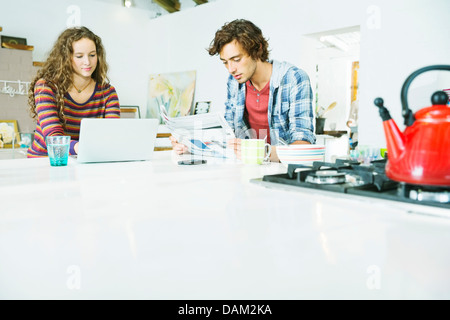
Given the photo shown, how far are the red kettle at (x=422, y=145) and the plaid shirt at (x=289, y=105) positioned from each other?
116cm

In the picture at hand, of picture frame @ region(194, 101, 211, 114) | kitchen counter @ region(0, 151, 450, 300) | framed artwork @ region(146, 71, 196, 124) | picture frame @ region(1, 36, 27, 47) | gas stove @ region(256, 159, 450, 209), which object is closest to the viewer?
kitchen counter @ region(0, 151, 450, 300)

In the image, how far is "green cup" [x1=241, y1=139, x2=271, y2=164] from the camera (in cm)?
131

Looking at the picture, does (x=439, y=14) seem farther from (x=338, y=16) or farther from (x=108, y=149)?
(x=108, y=149)

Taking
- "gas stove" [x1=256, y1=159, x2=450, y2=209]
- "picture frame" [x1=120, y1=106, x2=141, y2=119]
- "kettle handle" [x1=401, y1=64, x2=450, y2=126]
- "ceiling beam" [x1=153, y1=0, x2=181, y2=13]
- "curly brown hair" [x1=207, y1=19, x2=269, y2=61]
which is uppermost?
"ceiling beam" [x1=153, y1=0, x2=181, y2=13]

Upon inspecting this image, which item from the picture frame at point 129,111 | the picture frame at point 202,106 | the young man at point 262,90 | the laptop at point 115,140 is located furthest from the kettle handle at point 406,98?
the picture frame at point 129,111

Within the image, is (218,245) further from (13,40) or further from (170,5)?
(170,5)

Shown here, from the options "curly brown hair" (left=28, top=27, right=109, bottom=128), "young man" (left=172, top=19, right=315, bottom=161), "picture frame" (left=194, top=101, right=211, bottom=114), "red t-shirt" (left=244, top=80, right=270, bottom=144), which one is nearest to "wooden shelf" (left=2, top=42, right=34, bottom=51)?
"picture frame" (left=194, top=101, right=211, bottom=114)

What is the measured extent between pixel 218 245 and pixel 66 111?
Result: 1773 millimetres

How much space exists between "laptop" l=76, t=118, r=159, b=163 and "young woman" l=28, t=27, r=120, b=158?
0.54 meters

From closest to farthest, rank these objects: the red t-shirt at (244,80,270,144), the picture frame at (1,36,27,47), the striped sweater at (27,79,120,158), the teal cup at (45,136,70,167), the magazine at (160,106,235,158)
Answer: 1. the teal cup at (45,136,70,167)
2. the magazine at (160,106,235,158)
3. the striped sweater at (27,79,120,158)
4. the red t-shirt at (244,80,270,144)
5. the picture frame at (1,36,27,47)

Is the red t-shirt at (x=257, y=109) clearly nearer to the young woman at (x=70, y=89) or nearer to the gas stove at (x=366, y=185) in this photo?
the young woman at (x=70, y=89)

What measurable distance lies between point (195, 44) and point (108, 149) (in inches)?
178

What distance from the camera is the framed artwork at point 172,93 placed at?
5637 millimetres

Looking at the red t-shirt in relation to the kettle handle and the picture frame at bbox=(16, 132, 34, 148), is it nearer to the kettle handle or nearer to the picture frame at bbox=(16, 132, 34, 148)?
the kettle handle
